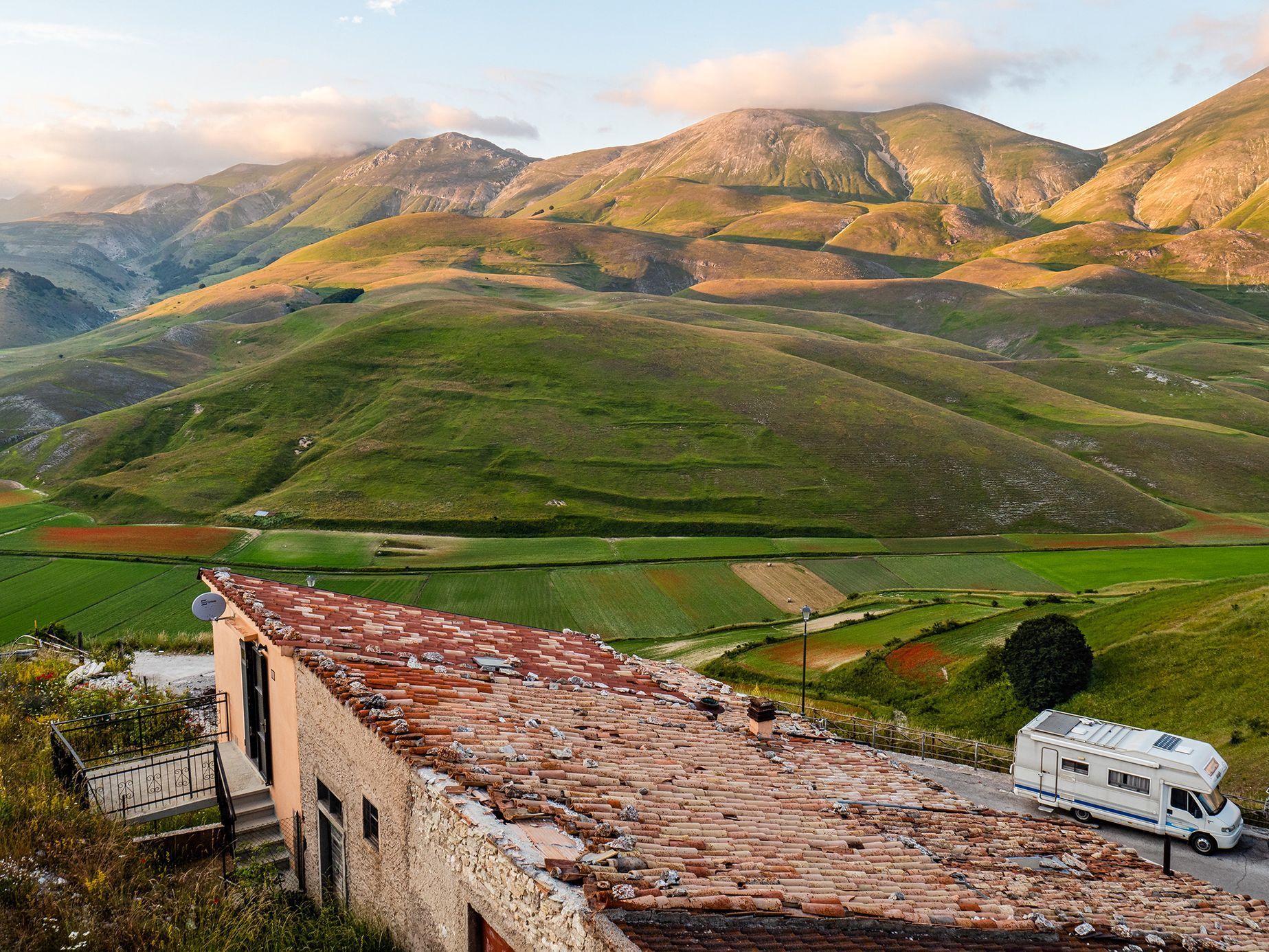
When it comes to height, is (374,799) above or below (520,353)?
below

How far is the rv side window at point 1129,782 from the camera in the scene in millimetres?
23797

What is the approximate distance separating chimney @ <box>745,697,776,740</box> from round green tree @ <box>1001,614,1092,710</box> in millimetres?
20413

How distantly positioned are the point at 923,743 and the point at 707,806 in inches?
904

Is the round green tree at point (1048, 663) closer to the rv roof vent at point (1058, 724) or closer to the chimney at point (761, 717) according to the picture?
the rv roof vent at point (1058, 724)

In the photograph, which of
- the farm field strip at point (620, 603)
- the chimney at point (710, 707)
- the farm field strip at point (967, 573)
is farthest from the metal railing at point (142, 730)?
the farm field strip at point (967, 573)

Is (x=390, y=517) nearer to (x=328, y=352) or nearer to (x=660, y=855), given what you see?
(x=328, y=352)

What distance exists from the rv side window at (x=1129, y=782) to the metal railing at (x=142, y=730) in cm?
2325

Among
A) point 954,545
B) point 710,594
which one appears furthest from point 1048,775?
point 954,545

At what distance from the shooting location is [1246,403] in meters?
139

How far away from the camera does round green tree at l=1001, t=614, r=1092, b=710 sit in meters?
34.3

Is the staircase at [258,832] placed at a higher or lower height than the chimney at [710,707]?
lower

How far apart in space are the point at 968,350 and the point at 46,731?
599 ft

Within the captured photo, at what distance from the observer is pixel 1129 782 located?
24.2 m

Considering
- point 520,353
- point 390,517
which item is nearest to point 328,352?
point 520,353
